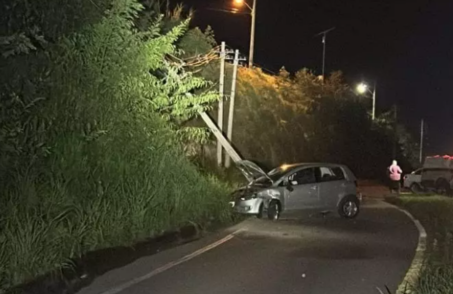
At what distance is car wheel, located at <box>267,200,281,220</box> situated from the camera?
20.4 m

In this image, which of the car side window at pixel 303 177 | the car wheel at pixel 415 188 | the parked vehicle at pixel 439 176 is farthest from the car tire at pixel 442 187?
the car side window at pixel 303 177

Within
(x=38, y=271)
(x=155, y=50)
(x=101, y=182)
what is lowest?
(x=38, y=271)

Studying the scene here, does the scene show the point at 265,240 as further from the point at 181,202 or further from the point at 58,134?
the point at 58,134

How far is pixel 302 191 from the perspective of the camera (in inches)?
832

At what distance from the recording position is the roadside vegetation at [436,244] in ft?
29.5

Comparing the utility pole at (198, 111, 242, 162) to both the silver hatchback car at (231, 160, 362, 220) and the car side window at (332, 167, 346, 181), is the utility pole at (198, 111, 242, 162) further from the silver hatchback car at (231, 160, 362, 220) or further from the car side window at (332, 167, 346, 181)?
the car side window at (332, 167, 346, 181)

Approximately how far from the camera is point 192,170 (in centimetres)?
1858

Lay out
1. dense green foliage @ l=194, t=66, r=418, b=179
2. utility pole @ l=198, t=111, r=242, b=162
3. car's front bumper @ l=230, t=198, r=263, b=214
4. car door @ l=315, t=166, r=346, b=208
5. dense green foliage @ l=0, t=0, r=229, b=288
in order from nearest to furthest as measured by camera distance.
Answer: dense green foliage @ l=0, t=0, r=229, b=288
car's front bumper @ l=230, t=198, r=263, b=214
car door @ l=315, t=166, r=346, b=208
utility pole @ l=198, t=111, r=242, b=162
dense green foliage @ l=194, t=66, r=418, b=179

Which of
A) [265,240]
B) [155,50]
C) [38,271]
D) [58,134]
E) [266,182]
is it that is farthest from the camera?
[266,182]

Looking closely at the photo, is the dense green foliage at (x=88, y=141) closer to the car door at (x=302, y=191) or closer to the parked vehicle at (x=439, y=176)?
the car door at (x=302, y=191)

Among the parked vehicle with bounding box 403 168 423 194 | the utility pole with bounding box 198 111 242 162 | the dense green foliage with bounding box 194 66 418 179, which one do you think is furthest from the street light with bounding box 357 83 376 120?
the utility pole with bounding box 198 111 242 162

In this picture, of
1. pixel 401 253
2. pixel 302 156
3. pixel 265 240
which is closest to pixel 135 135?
pixel 265 240

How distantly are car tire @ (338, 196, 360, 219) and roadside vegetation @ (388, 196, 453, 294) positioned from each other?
5.91 ft

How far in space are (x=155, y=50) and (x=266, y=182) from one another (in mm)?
5619
